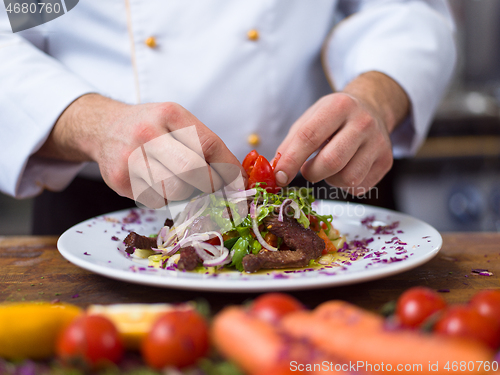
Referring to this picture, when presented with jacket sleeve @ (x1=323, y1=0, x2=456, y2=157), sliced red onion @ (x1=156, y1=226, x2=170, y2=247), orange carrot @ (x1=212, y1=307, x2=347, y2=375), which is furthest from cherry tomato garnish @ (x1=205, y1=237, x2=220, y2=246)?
jacket sleeve @ (x1=323, y1=0, x2=456, y2=157)

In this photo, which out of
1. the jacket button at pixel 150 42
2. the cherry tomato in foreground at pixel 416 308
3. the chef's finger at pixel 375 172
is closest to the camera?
the cherry tomato in foreground at pixel 416 308

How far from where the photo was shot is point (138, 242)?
6.15 ft

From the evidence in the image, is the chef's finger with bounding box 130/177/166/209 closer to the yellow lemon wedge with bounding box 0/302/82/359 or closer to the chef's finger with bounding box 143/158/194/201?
the chef's finger with bounding box 143/158/194/201

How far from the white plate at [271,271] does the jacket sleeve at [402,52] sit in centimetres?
72

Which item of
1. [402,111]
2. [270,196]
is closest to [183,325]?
[270,196]

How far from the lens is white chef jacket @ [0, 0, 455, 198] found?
238 centimetres

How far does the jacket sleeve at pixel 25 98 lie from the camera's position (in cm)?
211

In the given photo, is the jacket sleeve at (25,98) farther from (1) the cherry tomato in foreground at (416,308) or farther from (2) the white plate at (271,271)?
(1) the cherry tomato in foreground at (416,308)

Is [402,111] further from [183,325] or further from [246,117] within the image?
[183,325]

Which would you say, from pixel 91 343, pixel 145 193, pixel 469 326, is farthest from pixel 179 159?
pixel 469 326

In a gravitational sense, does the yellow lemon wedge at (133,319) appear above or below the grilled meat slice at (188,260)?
above

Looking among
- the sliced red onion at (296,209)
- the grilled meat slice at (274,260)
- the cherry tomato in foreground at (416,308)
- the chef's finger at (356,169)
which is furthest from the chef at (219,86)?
the cherry tomato in foreground at (416,308)

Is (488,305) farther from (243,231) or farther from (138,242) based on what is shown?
(138,242)

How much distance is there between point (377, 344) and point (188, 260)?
3.26ft
